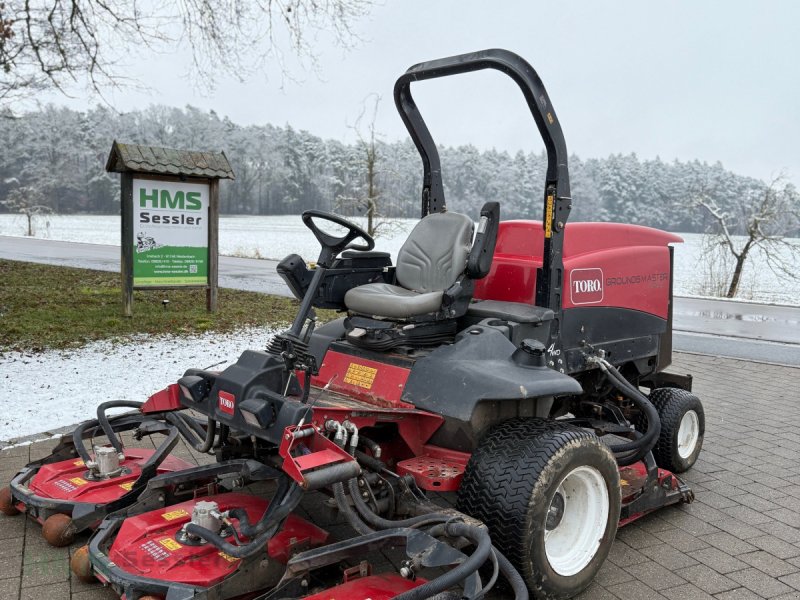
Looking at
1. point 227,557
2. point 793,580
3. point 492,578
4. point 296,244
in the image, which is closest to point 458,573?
point 492,578

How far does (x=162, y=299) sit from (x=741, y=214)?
1558 cm

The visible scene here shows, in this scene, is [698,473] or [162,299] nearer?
[698,473]

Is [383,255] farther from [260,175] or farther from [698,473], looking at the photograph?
[260,175]

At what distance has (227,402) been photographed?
2.83m

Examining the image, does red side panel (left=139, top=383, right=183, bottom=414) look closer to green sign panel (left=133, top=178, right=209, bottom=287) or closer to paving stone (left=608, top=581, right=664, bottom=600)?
paving stone (left=608, top=581, right=664, bottom=600)

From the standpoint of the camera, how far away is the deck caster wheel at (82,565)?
109 inches

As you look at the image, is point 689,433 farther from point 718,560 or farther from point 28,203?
point 28,203

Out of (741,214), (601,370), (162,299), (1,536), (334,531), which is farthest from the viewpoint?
(741,214)

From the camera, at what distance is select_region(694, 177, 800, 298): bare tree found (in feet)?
57.3

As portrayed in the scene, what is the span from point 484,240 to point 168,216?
249 inches

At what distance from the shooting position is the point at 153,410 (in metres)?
3.38

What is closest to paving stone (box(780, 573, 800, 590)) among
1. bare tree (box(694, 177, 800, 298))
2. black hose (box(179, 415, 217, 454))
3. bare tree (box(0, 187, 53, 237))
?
black hose (box(179, 415, 217, 454))

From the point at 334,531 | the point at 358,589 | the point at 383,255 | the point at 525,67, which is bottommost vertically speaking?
the point at 334,531

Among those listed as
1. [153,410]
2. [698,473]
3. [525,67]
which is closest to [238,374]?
[153,410]
